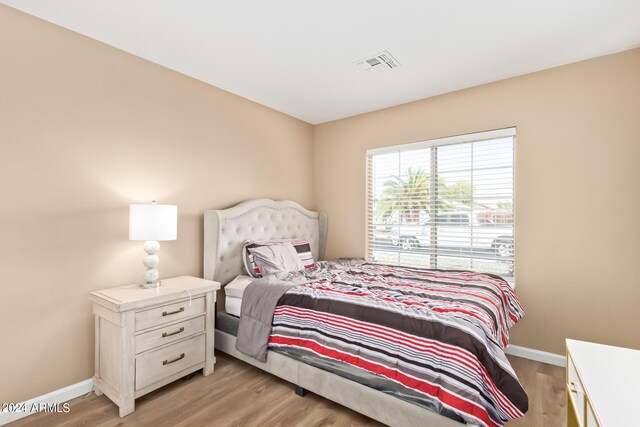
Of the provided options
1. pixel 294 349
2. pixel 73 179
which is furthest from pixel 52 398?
pixel 294 349

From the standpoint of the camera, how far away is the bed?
64.7 inches

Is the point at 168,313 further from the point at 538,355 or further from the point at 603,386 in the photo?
the point at 538,355

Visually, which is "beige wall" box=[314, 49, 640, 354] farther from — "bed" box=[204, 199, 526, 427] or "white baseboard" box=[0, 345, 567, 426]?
"bed" box=[204, 199, 526, 427]

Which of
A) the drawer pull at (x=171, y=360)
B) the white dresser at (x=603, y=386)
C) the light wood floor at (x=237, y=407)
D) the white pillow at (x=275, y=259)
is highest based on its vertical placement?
the white pillow at (x=275, y=259)

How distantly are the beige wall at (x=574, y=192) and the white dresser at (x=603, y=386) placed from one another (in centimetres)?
164

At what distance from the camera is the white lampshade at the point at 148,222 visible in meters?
2.16

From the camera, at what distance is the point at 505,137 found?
115 inches

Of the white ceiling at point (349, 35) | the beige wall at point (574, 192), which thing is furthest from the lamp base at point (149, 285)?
the beige wall at point (574, 192)

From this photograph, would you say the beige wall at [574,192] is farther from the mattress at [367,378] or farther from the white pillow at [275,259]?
the white pillow at [275,259]

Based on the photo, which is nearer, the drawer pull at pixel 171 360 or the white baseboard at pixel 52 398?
the white baseboard at pixel 52 398

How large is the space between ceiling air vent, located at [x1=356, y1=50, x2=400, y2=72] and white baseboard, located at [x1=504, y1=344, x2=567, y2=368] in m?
2.78

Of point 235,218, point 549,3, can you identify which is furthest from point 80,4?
point 549,3

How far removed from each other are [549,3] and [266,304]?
8.95 feet

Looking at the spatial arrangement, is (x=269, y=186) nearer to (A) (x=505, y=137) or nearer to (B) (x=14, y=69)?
(B) (x=14, y=69)
